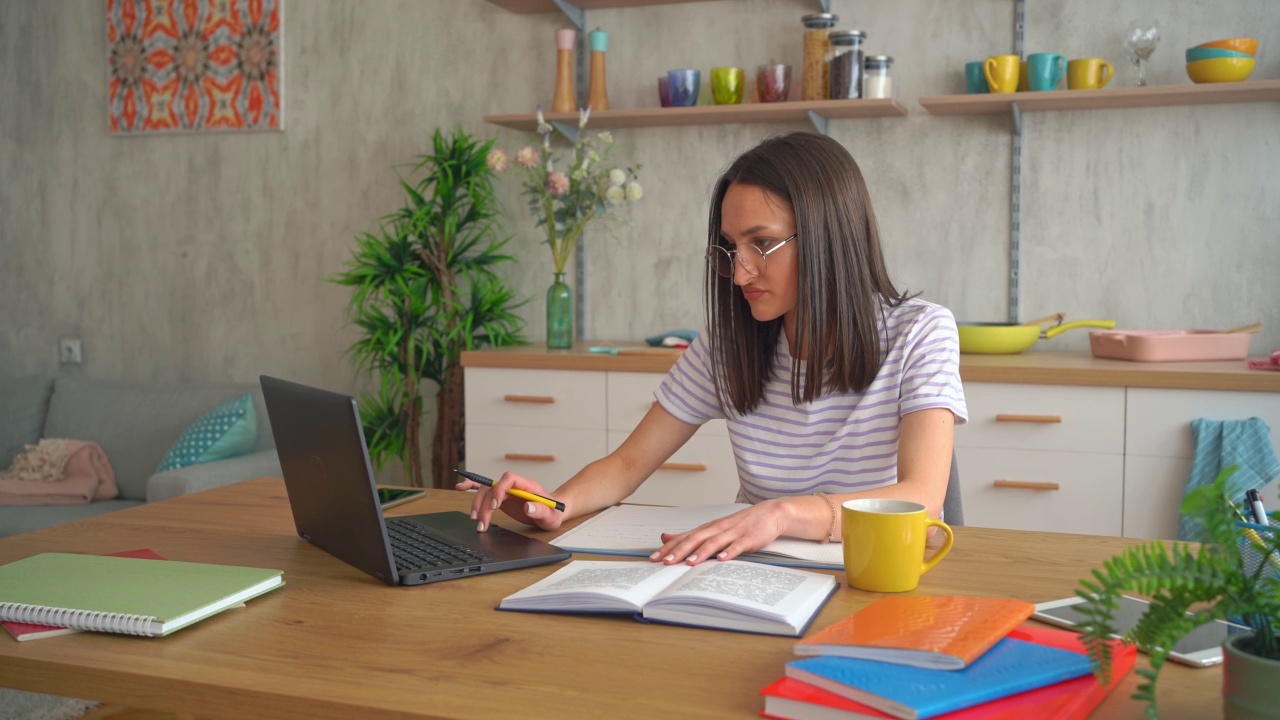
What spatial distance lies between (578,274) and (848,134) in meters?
1.00

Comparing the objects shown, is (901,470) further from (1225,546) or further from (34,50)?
(34,50)

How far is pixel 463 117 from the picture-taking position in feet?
12.8

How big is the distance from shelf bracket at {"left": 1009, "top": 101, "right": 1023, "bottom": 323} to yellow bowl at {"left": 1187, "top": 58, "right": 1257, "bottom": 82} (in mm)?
494

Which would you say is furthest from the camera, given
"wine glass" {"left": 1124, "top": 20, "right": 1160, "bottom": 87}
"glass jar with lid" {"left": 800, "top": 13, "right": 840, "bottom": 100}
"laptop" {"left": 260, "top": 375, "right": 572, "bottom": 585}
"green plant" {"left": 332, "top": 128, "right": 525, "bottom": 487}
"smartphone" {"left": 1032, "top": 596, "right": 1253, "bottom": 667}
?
"green plant" {"left": 332, "top": 128, "right": 525, "bottom": 487}

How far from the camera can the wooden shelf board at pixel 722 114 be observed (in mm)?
3219

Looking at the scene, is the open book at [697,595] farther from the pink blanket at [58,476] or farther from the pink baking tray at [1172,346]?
the pink blanket at [58,476]

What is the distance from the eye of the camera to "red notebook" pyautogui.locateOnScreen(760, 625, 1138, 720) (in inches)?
32.2

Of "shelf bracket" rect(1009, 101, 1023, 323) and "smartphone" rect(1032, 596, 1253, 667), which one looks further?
"shelf bracket" rect(1009, 101, 1023, 323)

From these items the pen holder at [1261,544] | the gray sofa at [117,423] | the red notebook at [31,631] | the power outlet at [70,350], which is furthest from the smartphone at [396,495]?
the power outlet at [70,350]

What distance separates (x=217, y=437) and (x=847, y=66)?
2156mm

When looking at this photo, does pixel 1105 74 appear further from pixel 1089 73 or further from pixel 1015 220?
pixel 1015 220

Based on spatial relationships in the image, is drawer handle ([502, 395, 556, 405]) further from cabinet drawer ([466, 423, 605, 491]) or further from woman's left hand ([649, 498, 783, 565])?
woman's left hand ([649, 498, 783, 565])

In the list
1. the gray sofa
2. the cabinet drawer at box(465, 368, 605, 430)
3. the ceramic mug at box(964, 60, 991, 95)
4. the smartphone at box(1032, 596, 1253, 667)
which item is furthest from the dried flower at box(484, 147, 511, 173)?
the smartphone at box(1032, 596, 1253, 667)

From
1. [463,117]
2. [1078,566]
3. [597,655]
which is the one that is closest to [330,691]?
[597,655]
